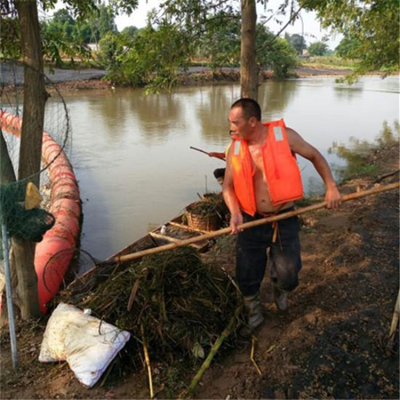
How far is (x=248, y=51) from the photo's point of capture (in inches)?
237

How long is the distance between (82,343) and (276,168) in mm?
2009

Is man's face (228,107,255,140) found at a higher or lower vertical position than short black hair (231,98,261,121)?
lower

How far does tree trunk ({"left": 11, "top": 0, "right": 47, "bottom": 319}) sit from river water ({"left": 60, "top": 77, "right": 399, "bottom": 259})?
338 cm

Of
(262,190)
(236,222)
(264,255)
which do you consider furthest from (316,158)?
(264,255)

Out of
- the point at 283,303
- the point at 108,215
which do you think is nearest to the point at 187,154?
the point at 108,215

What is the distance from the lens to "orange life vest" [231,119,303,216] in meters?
3.26

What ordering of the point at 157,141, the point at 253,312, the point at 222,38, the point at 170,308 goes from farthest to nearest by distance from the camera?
the point at 157,141, the point at 222,38, the point at 253,312, the point at 170,308

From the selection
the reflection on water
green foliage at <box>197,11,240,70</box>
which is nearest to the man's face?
green foliage at <box>197,11,240,70</box>

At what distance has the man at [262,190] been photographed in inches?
129

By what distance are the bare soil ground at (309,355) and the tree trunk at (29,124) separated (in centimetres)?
41

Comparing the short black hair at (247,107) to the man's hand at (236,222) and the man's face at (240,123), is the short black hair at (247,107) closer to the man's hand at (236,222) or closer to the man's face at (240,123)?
the man's face at (240,123)

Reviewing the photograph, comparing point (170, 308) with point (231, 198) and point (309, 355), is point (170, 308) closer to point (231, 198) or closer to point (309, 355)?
point (231, 198)

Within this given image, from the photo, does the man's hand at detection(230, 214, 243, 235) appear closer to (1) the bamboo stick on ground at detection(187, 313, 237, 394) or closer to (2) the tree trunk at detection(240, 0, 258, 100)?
(1) the bamboo stick on ground at detection(187, 313, 237, 394)

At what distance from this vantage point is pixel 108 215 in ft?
29.1
